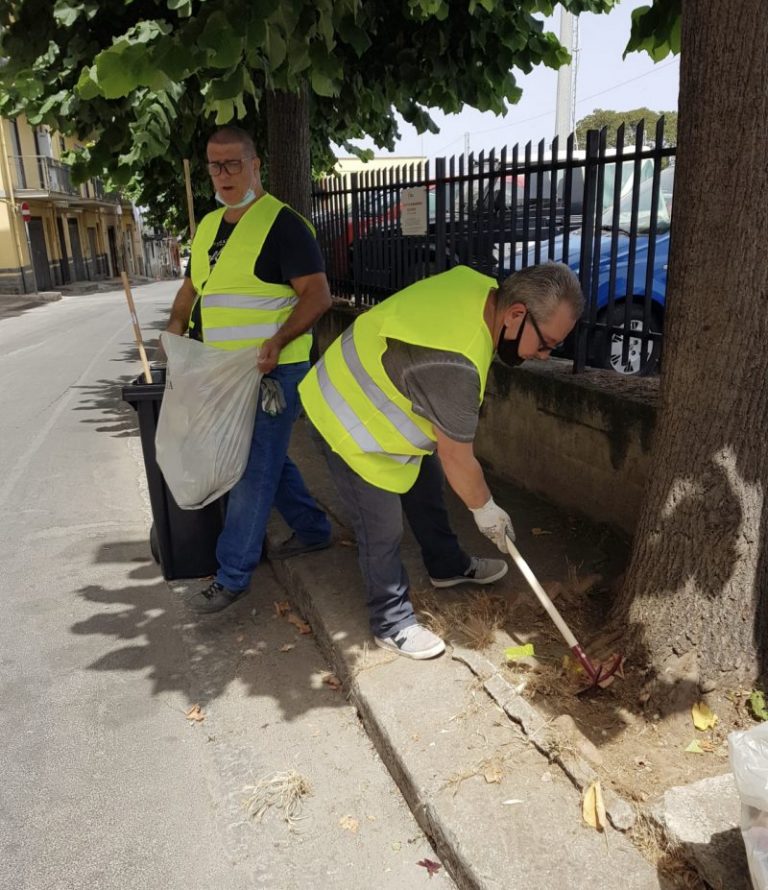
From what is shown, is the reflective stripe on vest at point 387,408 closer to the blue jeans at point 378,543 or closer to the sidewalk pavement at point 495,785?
the blue jeans at point 378,543

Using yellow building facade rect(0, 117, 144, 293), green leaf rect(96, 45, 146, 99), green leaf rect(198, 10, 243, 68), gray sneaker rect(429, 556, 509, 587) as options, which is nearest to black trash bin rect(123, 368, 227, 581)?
gray sneaker rect(429, 556, 509, 587)

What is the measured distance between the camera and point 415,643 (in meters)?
3.12

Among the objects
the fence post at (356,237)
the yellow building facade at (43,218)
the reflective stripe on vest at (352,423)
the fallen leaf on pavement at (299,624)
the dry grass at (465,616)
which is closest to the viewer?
the reflective stripe on vest at (352,423)

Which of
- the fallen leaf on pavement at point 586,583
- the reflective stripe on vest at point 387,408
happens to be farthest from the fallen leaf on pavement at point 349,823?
the fallen leaf on pavement at point 586,583

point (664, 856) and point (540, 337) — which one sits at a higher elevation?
point (540, 337)

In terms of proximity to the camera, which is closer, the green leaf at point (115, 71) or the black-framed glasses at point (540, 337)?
the black-framed glasses at point (540, 337)

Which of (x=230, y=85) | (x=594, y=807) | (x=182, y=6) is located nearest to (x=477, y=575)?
(x=594, y=807)

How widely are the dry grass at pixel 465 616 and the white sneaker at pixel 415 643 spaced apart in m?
0.12

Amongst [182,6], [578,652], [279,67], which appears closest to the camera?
[578,652]

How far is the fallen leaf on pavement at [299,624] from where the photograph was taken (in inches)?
145

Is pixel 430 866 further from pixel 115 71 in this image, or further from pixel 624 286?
pixel 624 286

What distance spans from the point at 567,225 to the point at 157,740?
11.1 feet

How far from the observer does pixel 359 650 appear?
3.21 meters

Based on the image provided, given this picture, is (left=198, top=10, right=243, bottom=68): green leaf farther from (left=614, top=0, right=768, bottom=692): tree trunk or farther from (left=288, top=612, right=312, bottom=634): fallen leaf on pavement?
(left=288, top=612, right=312, bottom=634): fallen leaf on pavement
